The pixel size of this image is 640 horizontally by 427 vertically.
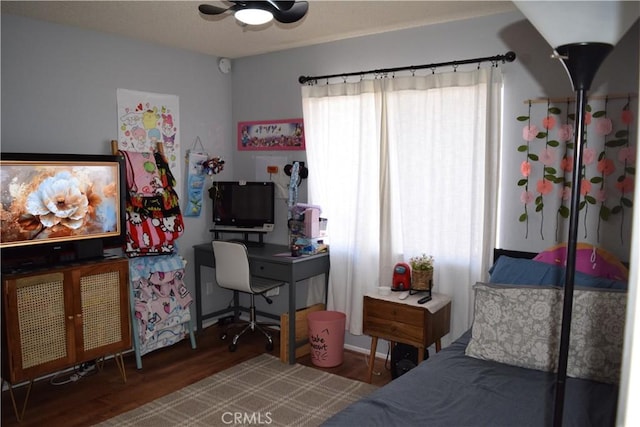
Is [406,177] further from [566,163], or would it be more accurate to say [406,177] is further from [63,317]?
[63,317]

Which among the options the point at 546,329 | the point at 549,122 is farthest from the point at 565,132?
the point at 546,329

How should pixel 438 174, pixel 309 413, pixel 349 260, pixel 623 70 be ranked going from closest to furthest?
pixel 623 70, pixel 309 413, pixel 438 174, pixel 349 260

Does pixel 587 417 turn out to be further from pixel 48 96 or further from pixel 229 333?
pixel 48 96

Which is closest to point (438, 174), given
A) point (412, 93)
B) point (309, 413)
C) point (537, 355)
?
point (412, 93)

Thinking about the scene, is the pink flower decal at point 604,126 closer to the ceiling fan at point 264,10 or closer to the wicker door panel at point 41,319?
the ceiling fan at point 264,10

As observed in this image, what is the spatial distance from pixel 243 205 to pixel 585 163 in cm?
262

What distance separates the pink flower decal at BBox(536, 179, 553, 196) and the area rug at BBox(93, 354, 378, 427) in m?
1.66

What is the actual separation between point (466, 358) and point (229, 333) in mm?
2412

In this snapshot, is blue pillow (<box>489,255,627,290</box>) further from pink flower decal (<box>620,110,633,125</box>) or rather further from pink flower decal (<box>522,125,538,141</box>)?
pink flower decal (<box>620,110,633,125</box>)

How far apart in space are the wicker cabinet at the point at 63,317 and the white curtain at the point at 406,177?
1.60 meters

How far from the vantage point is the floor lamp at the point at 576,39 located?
0.97 meters

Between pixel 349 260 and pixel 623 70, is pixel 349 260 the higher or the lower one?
the lower one

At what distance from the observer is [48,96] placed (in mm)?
3279

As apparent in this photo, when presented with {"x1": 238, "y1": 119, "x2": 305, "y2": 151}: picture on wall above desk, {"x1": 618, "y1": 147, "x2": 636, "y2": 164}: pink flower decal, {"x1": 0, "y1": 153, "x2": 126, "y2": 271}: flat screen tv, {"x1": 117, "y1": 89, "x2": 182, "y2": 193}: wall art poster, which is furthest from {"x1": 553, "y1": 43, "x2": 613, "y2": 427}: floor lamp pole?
{"x1": 117, "y1": 89, "x2": 182, "y2": 193}: wall art poster
